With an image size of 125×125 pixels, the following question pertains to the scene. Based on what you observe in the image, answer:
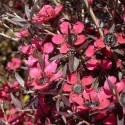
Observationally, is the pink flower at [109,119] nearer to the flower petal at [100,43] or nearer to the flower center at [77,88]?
the flower center at [77,88]

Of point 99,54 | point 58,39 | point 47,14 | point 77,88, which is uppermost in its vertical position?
point 47,14

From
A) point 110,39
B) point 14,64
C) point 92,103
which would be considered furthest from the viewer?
point 14,64

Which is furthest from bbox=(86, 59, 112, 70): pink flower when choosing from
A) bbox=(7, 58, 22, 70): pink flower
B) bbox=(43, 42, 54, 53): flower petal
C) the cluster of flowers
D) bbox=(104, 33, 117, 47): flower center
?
bbox=(7, 58, 22, 70): pink flower

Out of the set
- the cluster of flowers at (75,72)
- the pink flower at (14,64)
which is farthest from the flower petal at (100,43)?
the pink flower at (14,64)

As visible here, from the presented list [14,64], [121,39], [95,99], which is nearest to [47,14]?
[121,39]

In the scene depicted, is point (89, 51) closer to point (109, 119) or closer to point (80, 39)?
point (80, 39)

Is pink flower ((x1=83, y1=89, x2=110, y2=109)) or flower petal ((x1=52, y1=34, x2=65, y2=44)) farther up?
flower petal ((x1=52, y1=34, x2=65, y2=44))

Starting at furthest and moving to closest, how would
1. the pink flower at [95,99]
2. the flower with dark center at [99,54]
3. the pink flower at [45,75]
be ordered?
the flower with dark center at [99,54] < the pink flower at [45,75] < the pink flower at [95,99]

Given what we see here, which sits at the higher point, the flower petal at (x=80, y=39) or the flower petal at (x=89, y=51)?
the flower petal at (x=80, y=39)

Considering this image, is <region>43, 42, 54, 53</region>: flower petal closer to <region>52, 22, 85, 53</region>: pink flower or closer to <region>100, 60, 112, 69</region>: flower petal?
<region>52, 22, 85, 53</region>: pink flower
